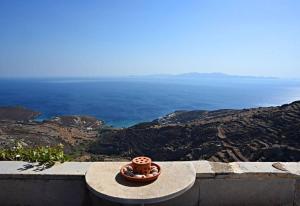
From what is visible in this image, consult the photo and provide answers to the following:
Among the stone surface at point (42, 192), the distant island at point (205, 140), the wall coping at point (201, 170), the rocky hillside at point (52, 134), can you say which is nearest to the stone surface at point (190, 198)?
the wall coping at point (201, 170)

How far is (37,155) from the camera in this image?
375cm

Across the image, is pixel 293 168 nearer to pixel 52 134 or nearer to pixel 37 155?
pixel 37 155

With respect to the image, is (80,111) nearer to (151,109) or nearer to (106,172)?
(151,109)

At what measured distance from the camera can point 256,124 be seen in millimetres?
39562

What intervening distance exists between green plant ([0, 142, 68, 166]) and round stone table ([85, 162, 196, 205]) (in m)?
0.51

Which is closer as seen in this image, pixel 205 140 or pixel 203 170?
pixel 203 170

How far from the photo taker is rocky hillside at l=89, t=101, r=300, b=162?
99.8 ft

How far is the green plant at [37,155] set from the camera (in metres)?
3.71

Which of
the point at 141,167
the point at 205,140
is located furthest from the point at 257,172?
the point at 205,140

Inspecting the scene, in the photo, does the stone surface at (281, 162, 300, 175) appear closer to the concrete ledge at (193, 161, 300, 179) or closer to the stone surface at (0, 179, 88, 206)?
the concrete ledge at (193, 161, 300, 179)

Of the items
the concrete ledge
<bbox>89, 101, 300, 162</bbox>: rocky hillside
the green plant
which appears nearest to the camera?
the concrete ledge

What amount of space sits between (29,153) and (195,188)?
6.62ft

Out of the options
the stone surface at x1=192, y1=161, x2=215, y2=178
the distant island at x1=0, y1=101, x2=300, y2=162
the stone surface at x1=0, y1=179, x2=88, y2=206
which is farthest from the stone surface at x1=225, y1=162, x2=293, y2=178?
the distant island at x1=0, y1=101, x2=300, y2=162

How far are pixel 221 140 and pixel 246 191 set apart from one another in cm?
3352
